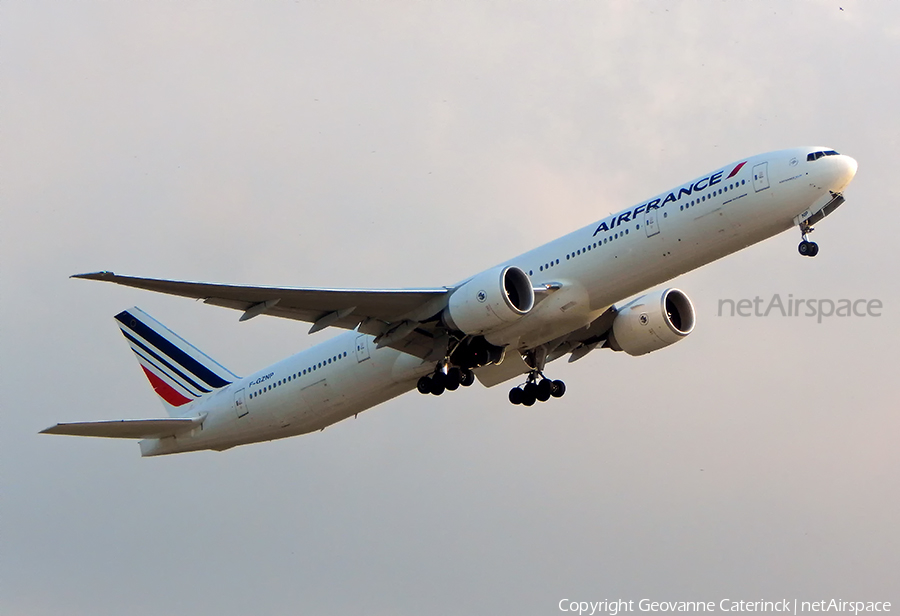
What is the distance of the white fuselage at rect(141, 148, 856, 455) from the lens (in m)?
30.8

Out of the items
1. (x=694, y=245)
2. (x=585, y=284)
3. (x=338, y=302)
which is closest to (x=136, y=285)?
(x=338, y=302)

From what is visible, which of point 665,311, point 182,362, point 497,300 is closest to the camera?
point 497,300

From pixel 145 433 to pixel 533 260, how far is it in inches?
585

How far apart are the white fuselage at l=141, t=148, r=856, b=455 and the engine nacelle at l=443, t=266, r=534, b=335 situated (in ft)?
2.94

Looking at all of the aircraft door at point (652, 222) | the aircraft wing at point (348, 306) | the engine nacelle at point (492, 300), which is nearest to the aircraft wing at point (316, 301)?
the aircraft wing at point (348, 306)

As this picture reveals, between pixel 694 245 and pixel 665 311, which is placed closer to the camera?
pixel 694 245

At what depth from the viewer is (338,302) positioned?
33.0 m

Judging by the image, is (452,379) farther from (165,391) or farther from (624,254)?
(165,391)

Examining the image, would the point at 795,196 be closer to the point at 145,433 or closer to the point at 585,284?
the point at 585,284

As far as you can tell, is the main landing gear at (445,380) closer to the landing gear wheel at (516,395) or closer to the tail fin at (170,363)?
the landing gear wheel at (516,395)

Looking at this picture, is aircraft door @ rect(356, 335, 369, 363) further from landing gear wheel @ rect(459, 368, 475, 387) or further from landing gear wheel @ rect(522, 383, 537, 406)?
landing gear wheel @ rect(522, 383, 537, 406)

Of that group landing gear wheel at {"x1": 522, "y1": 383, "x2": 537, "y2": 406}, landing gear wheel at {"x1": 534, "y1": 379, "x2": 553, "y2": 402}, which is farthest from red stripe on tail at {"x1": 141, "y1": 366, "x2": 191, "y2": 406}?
landing gear wheel at {"x1": 534, "y1": 379, "x2": 553, "y2": 402}

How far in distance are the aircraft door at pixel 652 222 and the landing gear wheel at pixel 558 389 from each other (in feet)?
28.1

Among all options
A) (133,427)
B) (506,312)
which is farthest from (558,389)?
(133,427)
